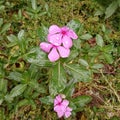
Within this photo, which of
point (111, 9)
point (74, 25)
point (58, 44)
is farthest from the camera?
point (111, 9)

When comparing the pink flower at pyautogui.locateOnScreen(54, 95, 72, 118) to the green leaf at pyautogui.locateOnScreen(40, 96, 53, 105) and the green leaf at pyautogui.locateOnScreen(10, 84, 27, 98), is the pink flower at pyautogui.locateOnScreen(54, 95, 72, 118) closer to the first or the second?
the green leaf at pyautogui.locateOnScreen(40, 96, 53, 105)

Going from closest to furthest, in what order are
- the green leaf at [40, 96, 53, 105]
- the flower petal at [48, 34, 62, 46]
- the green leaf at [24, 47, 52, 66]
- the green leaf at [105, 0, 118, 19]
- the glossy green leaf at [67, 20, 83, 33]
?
1. the flower petal at [48, 34, 62, 46]
2. the green leaf at [24, 47, 52, 66]
3. the glossy green leaf at [67, 20, 83, 33]
4. the green leaf at [40, 96, 53, 105]
5. the green leaf at [105, 0, 118, 19]

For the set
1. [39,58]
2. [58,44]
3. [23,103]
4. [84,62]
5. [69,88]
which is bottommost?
[23,103]

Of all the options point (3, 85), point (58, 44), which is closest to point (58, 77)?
point (58, 44)

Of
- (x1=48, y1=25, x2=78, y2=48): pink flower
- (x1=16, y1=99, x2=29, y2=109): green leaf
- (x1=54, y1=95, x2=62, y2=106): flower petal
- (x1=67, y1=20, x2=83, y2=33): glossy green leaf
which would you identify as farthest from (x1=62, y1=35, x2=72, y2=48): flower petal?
(x1=16, y1=99, x2=29, y2=109): green leaf

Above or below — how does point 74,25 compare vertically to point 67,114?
above

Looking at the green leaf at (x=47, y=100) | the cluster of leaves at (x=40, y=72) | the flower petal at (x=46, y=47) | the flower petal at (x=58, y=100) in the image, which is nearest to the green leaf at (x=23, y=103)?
the cluster of leaves at (x=40, y=72)

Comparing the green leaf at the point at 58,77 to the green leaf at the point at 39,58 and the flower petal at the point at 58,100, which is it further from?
the flower petal at the point at 58,100

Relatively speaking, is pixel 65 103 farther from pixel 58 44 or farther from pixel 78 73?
pixel 58 44
